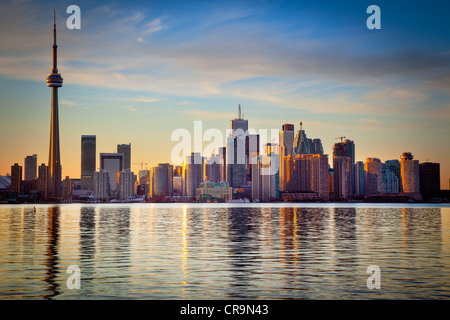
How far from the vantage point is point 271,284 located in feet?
110

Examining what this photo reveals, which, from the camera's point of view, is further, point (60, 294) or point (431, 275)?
point (431, 275)

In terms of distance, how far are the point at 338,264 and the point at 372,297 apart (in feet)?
49.9

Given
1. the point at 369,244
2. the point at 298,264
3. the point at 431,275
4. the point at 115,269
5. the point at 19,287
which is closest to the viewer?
the point at 19,287

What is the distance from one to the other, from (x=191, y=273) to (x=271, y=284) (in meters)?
7.45

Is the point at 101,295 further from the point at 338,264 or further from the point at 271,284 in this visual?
the point at 338,264

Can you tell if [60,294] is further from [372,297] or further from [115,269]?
[372,297]

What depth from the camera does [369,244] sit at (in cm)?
6397

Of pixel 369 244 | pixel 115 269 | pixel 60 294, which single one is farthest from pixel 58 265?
pixel 369 244

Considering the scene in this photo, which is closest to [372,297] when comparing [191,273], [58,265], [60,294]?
[191,273]

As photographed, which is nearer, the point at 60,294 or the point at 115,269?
the point at 60,294
